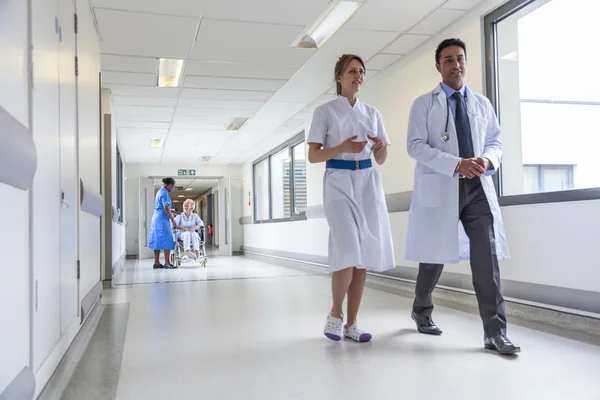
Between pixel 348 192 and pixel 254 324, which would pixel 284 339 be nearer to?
pixel 254 324

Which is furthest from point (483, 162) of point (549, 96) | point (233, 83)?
point (233, 83)

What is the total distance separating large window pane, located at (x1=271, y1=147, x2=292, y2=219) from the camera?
11.1 m

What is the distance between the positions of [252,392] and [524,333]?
5.78ft

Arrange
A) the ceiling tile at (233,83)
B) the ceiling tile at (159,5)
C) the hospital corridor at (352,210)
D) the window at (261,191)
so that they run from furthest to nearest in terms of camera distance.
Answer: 1. the window at (261,191)
2. the ceiling tile at (233,83)
3. the ceiling tile at (159,5)
4. the hospital corridor at (352,210)

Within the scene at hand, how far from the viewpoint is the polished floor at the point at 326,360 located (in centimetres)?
195

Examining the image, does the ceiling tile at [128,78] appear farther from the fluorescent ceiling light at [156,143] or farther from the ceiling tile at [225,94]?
the fluorescent ceiling light at [156,143]

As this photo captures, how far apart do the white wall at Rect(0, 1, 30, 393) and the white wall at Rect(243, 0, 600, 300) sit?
9.47 ft

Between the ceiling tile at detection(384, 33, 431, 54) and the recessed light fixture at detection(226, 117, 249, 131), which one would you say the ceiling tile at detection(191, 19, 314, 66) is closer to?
the ceiling tile at detection(384, 33, 431, 54)

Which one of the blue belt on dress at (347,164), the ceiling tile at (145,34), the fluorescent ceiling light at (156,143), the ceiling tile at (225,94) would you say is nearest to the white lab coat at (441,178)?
the blue belt on dress at (347,164)

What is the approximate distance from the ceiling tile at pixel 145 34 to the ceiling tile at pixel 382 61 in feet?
6.27

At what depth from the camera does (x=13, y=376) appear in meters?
1.43

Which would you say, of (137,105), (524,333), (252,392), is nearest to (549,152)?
(524,333)

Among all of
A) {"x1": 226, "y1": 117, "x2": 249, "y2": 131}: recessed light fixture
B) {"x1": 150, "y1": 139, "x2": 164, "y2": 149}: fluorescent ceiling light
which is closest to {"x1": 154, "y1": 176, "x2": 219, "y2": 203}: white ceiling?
{"x1": 150, "y1": 139, "x2": 164, "y2": 149}: fluorescent ceiling light

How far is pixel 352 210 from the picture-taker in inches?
107
